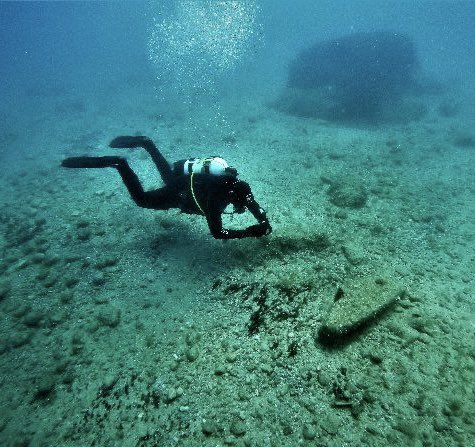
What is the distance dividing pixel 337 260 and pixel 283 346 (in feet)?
6.39

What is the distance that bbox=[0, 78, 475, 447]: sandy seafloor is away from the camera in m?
3.21

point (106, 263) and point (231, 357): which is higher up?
point (106, 263)

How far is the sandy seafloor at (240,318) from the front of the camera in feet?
10.5

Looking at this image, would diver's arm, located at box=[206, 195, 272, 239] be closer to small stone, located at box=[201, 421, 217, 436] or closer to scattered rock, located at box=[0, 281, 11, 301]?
small stone, located at box=[201, 421, 217, 436]

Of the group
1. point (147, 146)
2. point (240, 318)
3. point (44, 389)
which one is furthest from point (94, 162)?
point (240, 318)

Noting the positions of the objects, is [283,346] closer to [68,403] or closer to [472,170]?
[68,403]

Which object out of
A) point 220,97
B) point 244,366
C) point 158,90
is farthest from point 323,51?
point 244,366

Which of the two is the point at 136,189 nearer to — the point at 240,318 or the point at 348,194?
the point at 240,318

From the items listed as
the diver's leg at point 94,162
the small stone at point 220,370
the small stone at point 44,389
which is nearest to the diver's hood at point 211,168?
the diver's leg at point 94,162

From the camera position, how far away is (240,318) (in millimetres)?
4285

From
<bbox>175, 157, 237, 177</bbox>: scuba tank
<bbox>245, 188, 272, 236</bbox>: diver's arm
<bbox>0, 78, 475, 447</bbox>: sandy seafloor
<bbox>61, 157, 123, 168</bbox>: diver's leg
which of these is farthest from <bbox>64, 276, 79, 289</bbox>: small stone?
<bbox>245, 188, 272, 236</bbox>: diver's arm

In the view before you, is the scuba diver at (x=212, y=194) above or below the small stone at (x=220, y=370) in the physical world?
above

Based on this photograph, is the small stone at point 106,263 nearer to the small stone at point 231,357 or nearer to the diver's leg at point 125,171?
the diver's leg at point 125,171

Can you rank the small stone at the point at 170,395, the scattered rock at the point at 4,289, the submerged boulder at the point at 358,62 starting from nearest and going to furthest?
the small stone at the point at 170,395 → the scattered rock at the point at 4,289 → the submerged boulder at the point at 358,62
